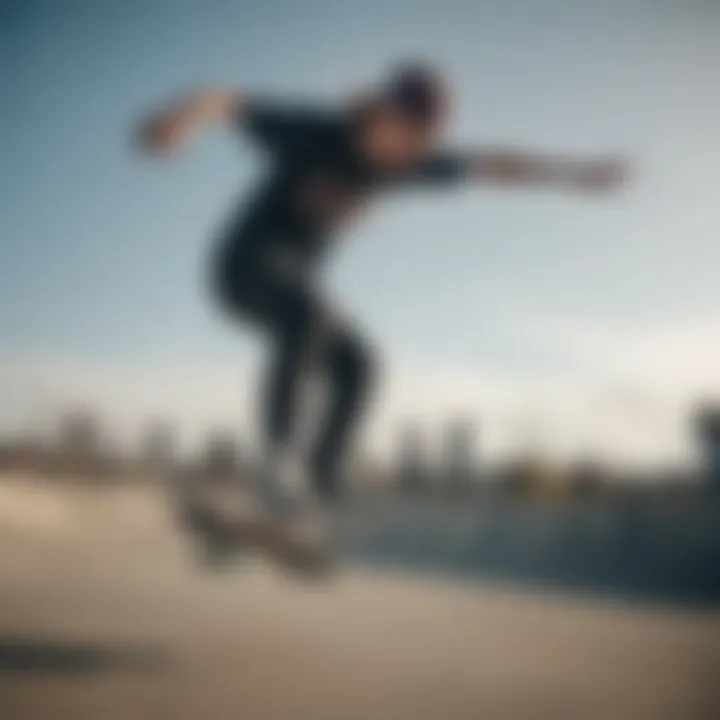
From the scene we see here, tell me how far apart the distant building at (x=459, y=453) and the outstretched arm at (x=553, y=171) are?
1.10 feet

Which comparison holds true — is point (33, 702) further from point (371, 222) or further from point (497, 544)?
point (371, 222)

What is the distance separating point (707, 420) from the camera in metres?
1.25

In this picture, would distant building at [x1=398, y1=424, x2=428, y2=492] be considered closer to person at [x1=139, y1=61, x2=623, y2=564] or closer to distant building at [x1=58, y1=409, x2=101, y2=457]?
person at [x1=139, y1=61, x2=623, y2=564]

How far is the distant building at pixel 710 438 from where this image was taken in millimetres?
1239

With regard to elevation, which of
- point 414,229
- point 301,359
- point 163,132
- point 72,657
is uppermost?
point 163,132

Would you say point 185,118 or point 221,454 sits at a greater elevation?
point 185,118

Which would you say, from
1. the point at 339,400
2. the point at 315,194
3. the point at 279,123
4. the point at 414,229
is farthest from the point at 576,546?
the point at 279,123

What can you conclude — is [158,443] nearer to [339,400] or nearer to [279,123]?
[339,400]

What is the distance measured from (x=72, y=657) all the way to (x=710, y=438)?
0.87 m

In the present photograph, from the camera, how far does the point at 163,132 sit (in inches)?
50.1

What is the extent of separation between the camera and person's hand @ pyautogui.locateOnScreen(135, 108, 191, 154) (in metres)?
1.26

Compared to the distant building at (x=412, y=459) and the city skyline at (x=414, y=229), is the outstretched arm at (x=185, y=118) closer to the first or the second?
the city skyline at (x=414, y=229)

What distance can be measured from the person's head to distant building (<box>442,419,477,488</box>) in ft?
1.18

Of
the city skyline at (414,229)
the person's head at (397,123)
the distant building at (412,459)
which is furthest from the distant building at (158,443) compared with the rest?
the person's head at (397,123)
